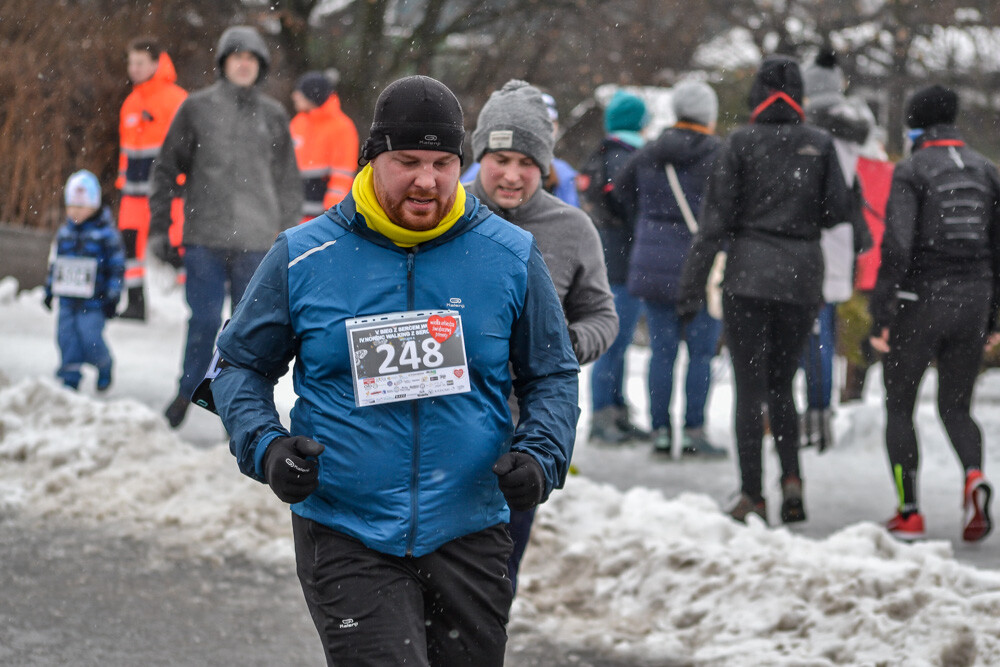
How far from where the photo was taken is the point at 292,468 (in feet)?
9.46

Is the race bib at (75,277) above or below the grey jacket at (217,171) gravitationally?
below

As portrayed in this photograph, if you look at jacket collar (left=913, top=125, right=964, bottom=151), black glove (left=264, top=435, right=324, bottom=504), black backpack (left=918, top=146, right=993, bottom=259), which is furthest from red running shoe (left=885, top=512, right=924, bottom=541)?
black glove (left=264, top=435, right=324, bottom=504)

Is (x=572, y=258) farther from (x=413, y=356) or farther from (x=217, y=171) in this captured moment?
(x=217, y=171)

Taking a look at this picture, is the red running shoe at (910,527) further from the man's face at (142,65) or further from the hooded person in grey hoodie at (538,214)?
the man's face at (142,65)

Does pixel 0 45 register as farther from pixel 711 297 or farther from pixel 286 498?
pixel 286 498

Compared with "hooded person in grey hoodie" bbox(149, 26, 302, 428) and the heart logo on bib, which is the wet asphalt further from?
the heart logo on bib

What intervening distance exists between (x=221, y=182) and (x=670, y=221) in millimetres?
2633

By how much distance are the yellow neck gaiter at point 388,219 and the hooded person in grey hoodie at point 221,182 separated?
4.79m

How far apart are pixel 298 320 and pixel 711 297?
533 centimetres

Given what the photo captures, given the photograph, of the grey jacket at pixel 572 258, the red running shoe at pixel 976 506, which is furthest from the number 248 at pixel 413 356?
the red running shoe at pixel 976 506

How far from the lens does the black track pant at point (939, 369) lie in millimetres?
6574

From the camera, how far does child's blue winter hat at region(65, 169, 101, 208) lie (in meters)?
9.95

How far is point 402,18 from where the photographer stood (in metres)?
19.7

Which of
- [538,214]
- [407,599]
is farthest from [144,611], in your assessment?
[407,599]
